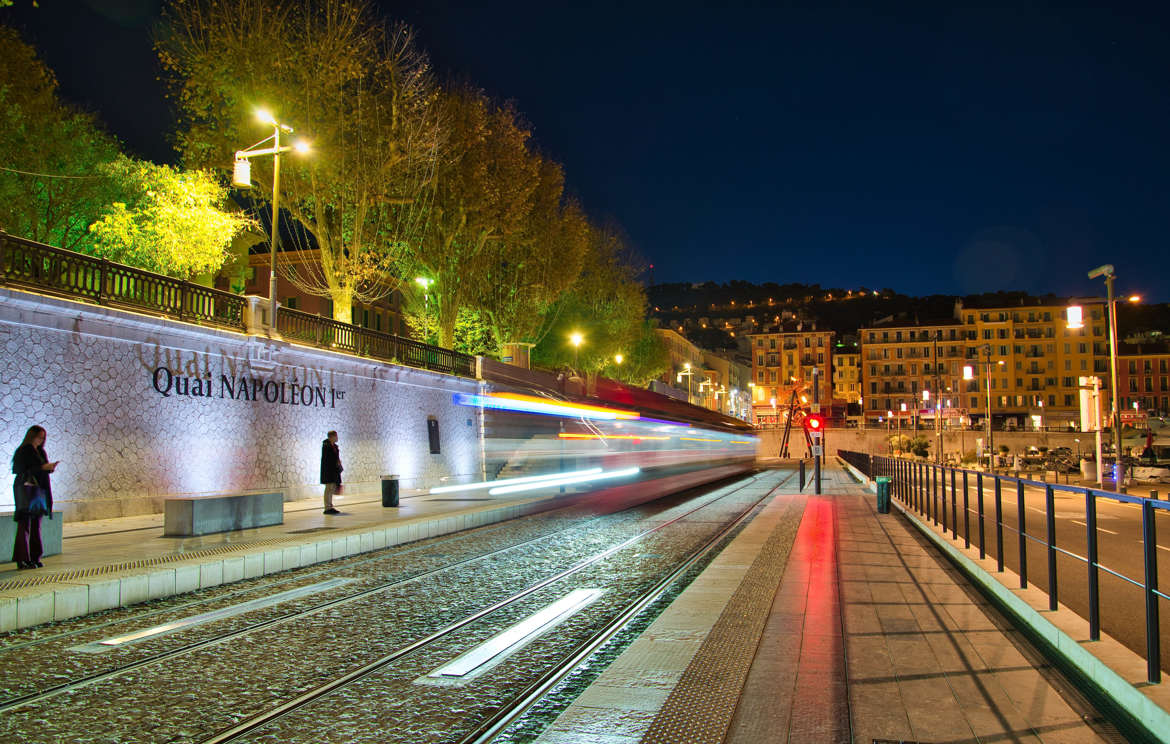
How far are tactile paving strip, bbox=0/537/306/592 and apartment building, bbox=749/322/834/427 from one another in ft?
418

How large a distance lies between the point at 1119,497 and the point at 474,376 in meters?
30.4

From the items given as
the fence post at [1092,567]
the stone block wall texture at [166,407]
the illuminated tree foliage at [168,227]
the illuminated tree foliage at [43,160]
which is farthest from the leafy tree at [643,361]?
the fence post at [1092,567]

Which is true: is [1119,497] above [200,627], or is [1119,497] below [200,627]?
above

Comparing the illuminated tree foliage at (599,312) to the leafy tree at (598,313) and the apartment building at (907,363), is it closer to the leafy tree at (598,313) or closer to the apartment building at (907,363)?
the leafy tree at (598,313)

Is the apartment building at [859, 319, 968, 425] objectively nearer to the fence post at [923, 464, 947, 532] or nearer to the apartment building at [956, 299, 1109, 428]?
the apartment building at [956, 299, 1109, 428]

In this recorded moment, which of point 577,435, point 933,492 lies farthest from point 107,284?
point 933,492

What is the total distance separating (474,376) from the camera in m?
34.7

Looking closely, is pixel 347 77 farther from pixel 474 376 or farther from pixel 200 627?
pixel 200 627

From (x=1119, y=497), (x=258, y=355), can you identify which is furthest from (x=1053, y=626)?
(x=258, y=355)

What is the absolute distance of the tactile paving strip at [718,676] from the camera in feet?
15.6

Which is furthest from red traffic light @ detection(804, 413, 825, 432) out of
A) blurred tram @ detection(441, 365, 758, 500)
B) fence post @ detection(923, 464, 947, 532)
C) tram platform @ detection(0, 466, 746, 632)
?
tram platform @ detection(0, 466, 746, 632)

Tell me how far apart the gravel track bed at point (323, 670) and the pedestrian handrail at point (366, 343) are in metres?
13.1

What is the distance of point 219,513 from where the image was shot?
45.4 feet

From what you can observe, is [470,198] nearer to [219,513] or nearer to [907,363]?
[219,513]
